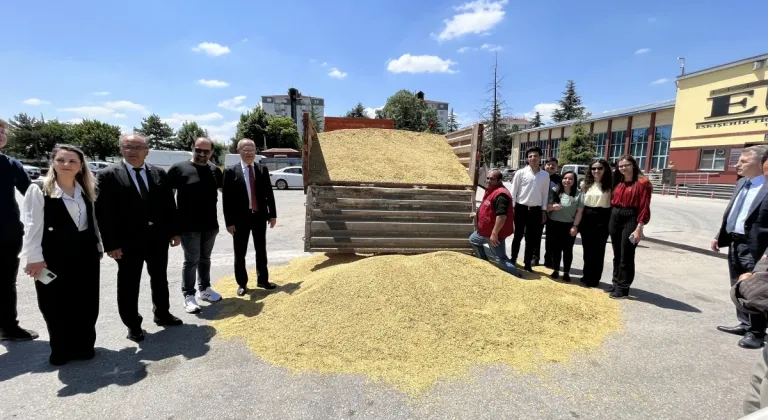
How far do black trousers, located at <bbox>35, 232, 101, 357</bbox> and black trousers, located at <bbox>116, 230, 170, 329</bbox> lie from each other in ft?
0.64

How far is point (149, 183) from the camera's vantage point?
3.13 metres

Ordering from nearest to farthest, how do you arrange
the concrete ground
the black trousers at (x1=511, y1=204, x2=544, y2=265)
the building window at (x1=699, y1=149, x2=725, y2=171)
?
the concrete ground
the black trousers at (x1=511, y1=204, x2=544, y2=265)
the building window at (x1=699, y1=149, x2=725, y2=171)

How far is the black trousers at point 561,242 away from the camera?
4.79 metres

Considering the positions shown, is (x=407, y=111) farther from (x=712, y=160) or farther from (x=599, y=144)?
(x=712, y=160)

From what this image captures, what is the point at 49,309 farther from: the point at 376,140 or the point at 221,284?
the point at 376,140

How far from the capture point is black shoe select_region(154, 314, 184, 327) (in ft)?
10.8

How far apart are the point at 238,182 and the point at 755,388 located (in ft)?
13.8

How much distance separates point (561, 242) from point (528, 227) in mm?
469

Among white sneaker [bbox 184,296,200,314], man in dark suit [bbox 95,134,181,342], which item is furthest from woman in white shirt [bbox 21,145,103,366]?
white sneaker [bbox 184,296,200,314]

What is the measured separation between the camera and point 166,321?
10.9 ft

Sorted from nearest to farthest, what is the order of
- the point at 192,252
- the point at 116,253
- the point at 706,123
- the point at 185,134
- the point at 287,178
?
the point at 116,253
the point at 192,252
the point at 287,178
the point at 706,123
the point at 185,134

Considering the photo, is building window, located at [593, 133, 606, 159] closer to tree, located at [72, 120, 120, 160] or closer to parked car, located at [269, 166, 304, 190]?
parked car, located at [269, 166, 304, 190]

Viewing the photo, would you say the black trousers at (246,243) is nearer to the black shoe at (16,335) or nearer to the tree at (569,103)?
the black shoe at (16,335)

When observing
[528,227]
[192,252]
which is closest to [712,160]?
[528,227]
